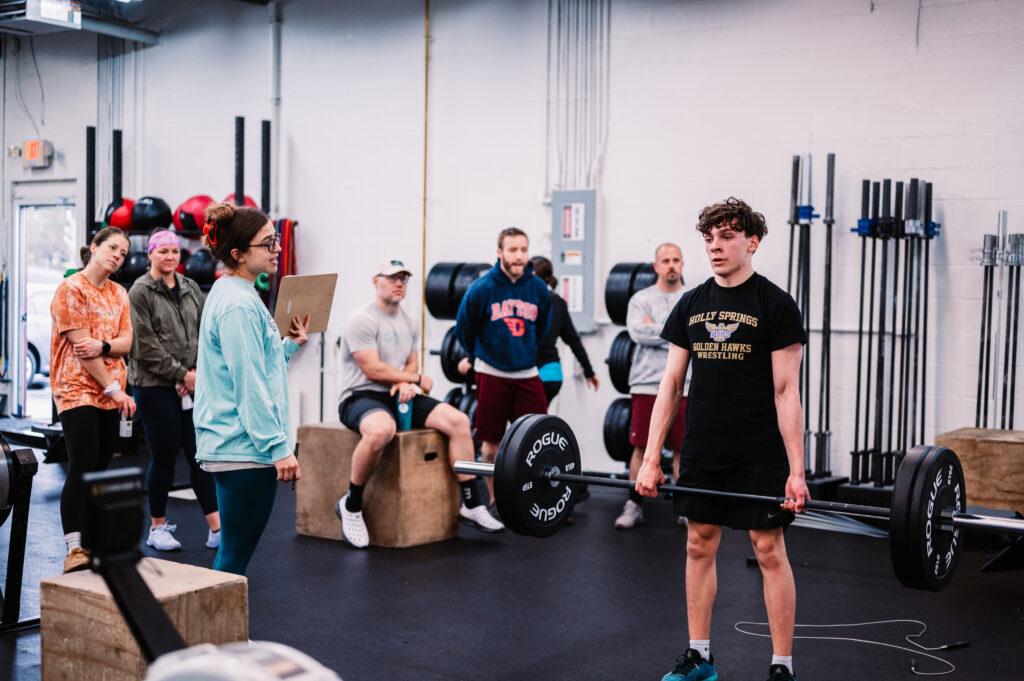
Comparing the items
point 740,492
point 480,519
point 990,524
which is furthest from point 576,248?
point 990,524

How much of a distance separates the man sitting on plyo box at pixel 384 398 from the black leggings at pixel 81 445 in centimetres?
104

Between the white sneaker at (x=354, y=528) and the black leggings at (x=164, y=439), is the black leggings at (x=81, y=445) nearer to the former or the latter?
the black leggings at (x=164, y=439)

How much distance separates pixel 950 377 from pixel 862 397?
443mm

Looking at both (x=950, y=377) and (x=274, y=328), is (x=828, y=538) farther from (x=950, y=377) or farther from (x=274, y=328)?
(x=274, y=328)

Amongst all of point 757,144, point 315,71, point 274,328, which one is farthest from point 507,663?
point 315,71

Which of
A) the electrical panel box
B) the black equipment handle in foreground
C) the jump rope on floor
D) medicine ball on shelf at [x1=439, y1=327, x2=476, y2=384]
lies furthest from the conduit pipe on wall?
the black equipment handle in foreground

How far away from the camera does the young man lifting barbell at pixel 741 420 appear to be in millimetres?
2656

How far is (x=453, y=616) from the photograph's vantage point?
3523mm

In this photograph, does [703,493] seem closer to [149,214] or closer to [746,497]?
[746,497]

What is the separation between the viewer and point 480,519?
4.65 m

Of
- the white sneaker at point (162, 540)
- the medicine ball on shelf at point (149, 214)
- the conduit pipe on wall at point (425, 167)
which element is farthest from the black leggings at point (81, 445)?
the medicine ball on shelf at point (149, 214)

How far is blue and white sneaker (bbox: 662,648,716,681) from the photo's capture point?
2.75m

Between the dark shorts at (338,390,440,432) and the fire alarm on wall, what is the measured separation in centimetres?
522

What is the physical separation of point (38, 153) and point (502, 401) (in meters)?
5.65
